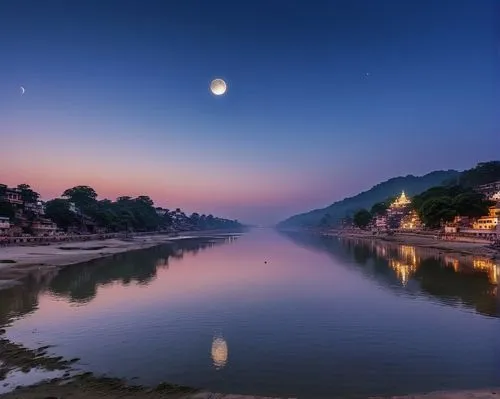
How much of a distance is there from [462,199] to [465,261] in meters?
49.7

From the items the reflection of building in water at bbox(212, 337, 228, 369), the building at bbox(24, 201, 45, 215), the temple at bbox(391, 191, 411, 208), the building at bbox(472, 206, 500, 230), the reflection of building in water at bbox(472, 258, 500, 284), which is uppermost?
the temple at bbox(391, 191, 411, 208)

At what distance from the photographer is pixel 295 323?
24625 millimetres

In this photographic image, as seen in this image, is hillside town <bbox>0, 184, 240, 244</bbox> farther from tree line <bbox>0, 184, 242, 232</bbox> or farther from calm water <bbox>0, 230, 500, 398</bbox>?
calm water <bbox>0, 230, 500, 398</bbox>

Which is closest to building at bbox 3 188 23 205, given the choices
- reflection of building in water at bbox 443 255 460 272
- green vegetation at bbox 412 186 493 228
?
reflection of building in water at bbox 443 255 460 272

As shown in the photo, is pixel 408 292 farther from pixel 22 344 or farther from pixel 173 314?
pixel 22 344

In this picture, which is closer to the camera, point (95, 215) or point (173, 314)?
point (173, 314)

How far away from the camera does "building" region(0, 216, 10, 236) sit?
86312 millimetres

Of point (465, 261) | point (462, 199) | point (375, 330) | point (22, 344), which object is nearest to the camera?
point (22, 344)

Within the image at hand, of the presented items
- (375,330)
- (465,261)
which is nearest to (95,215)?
(465,261)

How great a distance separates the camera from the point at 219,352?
18938 millimetres

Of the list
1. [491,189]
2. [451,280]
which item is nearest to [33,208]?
[451,280]

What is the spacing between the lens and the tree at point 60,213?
369 feet

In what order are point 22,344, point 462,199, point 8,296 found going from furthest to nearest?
point 462,199, point 8,296, point 22,344

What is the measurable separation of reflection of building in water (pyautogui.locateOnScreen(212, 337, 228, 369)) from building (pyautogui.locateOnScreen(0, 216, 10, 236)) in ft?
276
